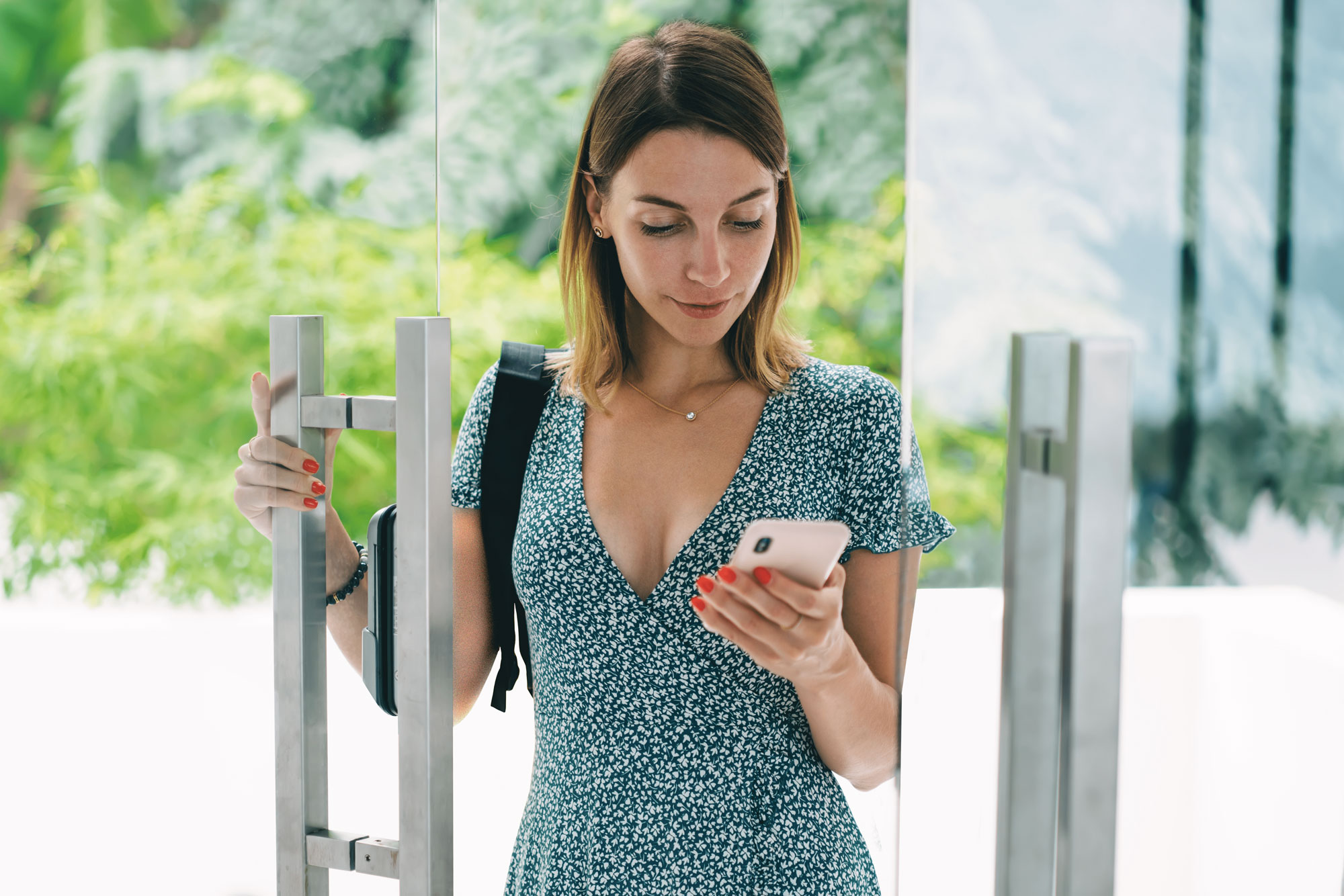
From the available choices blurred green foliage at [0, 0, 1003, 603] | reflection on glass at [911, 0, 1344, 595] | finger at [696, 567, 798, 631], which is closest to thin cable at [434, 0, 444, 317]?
blurred green foliage at [0, 0, 1003, 603]

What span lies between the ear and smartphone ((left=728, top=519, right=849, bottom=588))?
12.8 inches

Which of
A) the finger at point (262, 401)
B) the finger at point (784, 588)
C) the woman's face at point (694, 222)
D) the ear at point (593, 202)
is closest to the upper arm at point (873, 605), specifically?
the finger at point (784, 588)

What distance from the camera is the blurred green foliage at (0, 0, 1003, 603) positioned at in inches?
30.8

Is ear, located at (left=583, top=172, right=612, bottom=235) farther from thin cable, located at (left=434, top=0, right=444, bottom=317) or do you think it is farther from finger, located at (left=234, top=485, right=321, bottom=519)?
finger, located at (left=234, top=485, right=321, bottom=519)

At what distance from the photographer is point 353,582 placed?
950mm

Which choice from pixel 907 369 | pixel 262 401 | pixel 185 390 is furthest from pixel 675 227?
pixel 185 390

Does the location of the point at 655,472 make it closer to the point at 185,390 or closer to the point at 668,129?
the point at 668,129

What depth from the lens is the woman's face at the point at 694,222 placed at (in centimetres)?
84

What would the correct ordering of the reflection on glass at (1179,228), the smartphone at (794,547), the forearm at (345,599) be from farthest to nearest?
the forearm at (345,599) → the smartphone at (794,547) → the reflection on glass at (1179,228)

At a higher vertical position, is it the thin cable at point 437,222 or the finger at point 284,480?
the thin cable at point 437,222

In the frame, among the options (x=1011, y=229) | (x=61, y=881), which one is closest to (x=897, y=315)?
(x=1011, y=229)

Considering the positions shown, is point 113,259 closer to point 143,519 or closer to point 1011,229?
point 143,519

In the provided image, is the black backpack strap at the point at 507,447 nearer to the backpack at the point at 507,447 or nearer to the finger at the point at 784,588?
the backpack at the point at 507,447

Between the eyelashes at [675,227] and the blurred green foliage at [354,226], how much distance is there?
5 cm
